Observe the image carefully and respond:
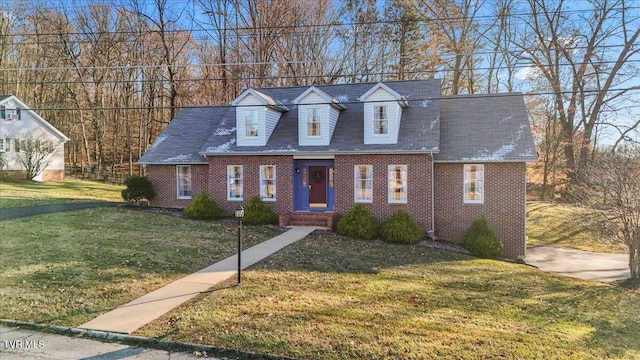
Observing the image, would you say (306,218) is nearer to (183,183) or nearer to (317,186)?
(317,186)

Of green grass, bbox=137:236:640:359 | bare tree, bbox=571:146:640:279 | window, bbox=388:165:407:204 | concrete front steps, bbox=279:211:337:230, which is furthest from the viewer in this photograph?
concrete front steps, bbox=279:211:337:230

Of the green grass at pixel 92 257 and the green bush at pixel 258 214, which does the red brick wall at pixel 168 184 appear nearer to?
the green grass at pixel 92 257

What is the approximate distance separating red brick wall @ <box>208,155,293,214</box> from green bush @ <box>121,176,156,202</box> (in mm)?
3720

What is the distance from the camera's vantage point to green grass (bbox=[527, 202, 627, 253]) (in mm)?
13125

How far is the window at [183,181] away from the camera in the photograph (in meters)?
19.9

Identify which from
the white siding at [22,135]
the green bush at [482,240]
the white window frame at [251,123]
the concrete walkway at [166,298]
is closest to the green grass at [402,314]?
the concrete walkway at [166,298]

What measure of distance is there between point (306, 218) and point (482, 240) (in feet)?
22.9

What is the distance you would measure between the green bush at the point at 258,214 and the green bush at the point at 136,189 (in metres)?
6.12

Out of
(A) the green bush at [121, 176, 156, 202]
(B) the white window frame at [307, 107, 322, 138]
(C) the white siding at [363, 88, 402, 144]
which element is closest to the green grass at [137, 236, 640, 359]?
(C) the white siding at [363, 88, 402, 144]

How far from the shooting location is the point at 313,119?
1744 cm

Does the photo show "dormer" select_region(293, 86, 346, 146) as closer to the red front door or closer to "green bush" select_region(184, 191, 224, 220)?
the red front door

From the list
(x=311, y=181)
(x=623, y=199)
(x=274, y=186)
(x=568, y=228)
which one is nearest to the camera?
(x=623, y=199)

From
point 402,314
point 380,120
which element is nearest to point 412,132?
point 380,120

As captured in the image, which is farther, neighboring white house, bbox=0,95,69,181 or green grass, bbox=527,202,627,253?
neighboring white house, bbox=0,95,69,181
